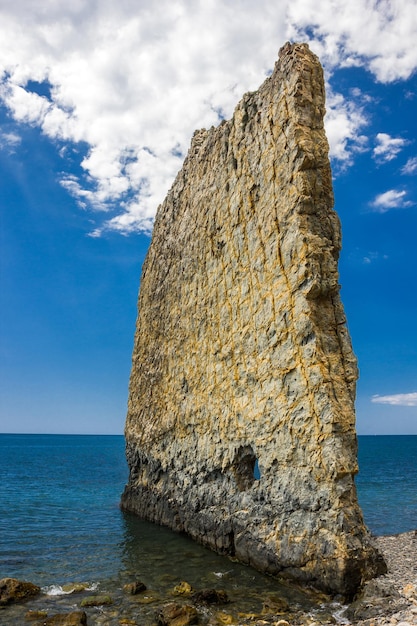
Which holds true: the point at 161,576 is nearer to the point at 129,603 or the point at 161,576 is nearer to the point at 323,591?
the point at 129,603

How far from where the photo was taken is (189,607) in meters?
13.2

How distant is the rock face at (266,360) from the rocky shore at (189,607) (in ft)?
3.45

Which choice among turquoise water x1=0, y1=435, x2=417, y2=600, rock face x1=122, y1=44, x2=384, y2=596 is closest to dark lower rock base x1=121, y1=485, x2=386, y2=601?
rock face x1=122, y1=44, x2=384, y2=596

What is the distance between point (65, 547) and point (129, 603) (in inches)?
314

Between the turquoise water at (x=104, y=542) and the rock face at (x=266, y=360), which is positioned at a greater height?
the rock face at (x=266, y=360)

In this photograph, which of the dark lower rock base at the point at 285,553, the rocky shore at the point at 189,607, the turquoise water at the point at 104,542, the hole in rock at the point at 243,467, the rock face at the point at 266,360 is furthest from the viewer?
the hole in rock at the point at 243,467

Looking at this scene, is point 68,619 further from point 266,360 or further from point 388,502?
point 388,502

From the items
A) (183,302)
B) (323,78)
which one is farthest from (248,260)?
(323,78)

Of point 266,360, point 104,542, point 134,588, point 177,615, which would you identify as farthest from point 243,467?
point 104,542

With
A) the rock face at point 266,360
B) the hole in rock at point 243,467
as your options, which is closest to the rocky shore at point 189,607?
the rock face at point 266,360

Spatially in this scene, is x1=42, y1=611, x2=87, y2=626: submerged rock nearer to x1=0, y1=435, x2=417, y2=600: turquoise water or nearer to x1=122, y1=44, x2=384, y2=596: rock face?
x1=0, y1=435, x2=417, y2=600: turquoise water

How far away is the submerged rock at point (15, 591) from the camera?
1427 cm

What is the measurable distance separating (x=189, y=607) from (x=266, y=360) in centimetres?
840

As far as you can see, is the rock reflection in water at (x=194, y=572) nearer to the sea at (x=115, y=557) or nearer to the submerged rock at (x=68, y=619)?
the sea at (x=115, y=557)
